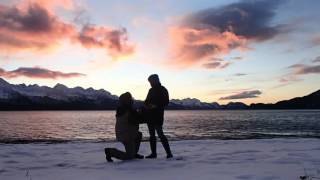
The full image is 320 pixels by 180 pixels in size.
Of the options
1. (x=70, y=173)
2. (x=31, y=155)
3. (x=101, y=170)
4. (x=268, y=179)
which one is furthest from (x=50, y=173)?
(x=268, y=179)

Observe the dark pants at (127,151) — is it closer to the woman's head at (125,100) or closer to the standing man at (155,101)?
the standing man at (155,101)

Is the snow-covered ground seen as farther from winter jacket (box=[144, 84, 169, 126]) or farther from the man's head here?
the man's head

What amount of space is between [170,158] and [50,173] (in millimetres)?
3399

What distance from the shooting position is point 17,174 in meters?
8.68

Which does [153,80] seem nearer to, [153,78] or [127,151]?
[153,78]

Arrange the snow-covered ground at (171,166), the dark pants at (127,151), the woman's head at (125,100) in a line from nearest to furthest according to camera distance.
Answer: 1. the snow-covered ground at (171,166)
2. the dark pants at (127,151)
3. the woman's head at (125,100)

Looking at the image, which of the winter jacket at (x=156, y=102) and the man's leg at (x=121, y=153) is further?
the winter jacket at (x=156, y=102)

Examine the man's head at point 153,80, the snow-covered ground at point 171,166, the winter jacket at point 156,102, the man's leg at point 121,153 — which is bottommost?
the snow-covered ground at point 171,166

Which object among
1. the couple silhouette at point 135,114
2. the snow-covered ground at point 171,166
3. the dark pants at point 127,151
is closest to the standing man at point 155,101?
the couple silhouette at point 135,114

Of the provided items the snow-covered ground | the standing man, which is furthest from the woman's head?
the snow-covered ground

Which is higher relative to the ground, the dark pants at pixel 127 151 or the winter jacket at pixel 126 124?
the winter jacket at pixel 126 124

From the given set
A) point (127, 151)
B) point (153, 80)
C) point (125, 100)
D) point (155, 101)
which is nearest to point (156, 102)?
point (155, 101)

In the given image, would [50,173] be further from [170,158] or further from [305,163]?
[305,163]

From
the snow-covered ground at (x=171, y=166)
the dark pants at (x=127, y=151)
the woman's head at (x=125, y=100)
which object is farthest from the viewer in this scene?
the woman's head at (x=125, y=100)
